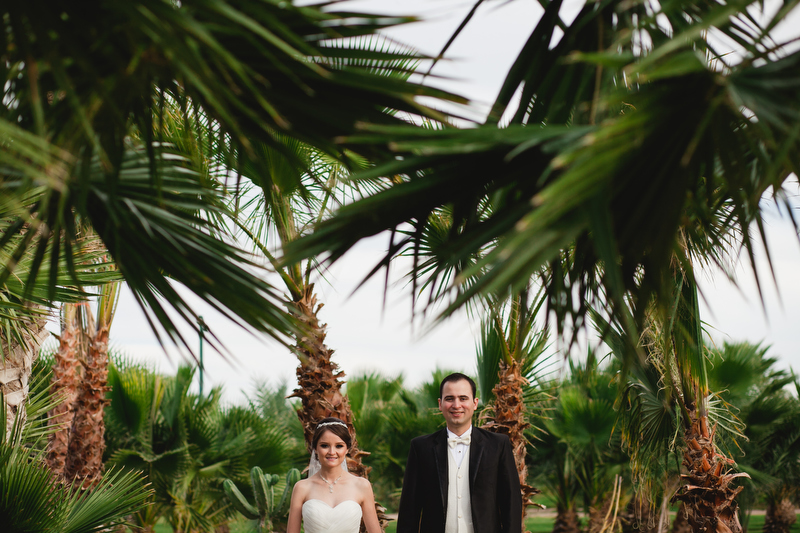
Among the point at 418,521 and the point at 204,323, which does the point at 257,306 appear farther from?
the point at 418,521

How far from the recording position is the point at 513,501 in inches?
147

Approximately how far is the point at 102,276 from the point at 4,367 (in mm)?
1015

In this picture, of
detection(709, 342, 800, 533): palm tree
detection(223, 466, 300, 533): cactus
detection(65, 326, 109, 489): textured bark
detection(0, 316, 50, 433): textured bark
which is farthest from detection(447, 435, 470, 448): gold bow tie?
detection(709, 342, 800, 533): palm tree

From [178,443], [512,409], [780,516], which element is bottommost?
[780,516]

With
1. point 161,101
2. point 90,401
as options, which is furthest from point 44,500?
point 90,401

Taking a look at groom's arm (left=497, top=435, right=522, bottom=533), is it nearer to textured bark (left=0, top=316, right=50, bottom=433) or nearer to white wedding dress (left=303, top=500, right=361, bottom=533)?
white wedding dress (left=303, top=500, right=361, bottom=533)

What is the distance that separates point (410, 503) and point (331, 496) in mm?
578

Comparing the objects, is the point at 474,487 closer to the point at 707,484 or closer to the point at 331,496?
the point at 331,496

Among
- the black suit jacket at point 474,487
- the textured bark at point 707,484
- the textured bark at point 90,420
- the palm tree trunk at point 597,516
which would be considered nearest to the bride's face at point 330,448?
the black suit jacket at point 474,487

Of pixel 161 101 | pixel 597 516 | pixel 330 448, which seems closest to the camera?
pixel 161 101

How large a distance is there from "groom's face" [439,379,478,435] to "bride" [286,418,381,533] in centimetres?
63

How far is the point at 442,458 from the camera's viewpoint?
12.7ft

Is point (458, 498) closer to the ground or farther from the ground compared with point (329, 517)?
farther from the ground

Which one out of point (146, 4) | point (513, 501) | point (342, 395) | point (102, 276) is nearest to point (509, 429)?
point (342, 395)
